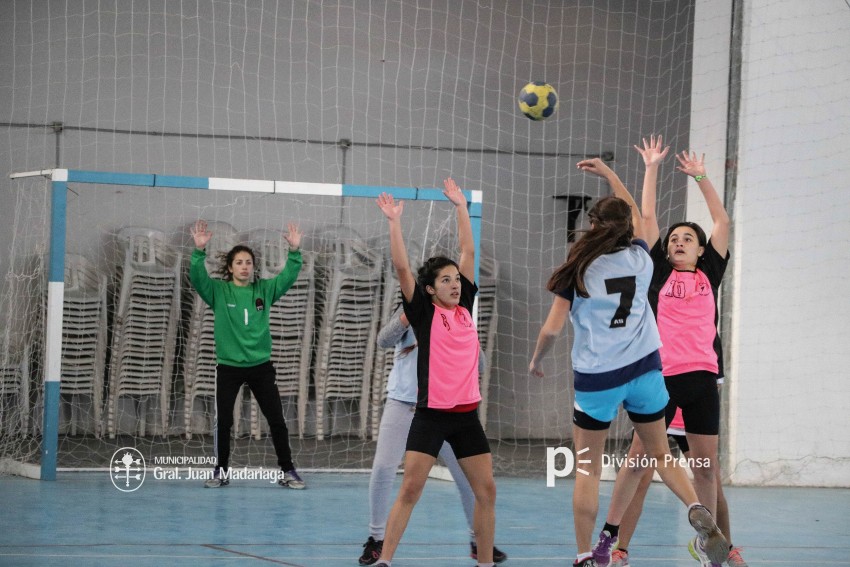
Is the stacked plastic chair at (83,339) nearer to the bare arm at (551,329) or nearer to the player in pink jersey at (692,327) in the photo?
the player in pink jersey at (692,327)

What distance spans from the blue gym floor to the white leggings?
0.70ft

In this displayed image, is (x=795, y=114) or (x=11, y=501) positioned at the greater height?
(x=795, y=114)

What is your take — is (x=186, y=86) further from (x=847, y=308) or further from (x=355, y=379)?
(x=847, y=308)

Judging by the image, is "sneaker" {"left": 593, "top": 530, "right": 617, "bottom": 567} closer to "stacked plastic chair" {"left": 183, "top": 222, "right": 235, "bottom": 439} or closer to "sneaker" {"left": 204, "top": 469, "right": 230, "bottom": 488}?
"sneaker" {"left": 204, "top": 469, "right": 230, "bottom": 488}

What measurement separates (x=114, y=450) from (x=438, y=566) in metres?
5.33

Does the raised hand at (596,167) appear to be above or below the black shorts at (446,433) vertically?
above

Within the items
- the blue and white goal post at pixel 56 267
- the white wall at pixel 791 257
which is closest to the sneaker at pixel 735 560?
the white wall at pixel 791 257

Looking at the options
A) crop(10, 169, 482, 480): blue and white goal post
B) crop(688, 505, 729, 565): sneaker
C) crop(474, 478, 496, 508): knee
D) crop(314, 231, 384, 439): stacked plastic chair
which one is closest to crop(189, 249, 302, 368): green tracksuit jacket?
crop(10, 169, 482, 480): blue and white goal post

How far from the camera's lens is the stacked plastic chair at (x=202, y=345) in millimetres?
10391

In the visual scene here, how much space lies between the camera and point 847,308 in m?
8.73

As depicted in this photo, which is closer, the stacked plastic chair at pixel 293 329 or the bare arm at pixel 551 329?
the bare arm at pixel 551 329

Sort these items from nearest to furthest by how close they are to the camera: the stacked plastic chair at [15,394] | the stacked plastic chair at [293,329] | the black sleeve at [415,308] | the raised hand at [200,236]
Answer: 1. the black sleeve at [415,308]
2. the raised hand at [200,236]
3. the stacked plastic chair at [15,394]
4. the stacked plastic chair at [293,329]

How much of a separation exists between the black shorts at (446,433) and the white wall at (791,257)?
4.48 metres

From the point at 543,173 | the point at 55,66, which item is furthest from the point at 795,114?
the point at 55,66
